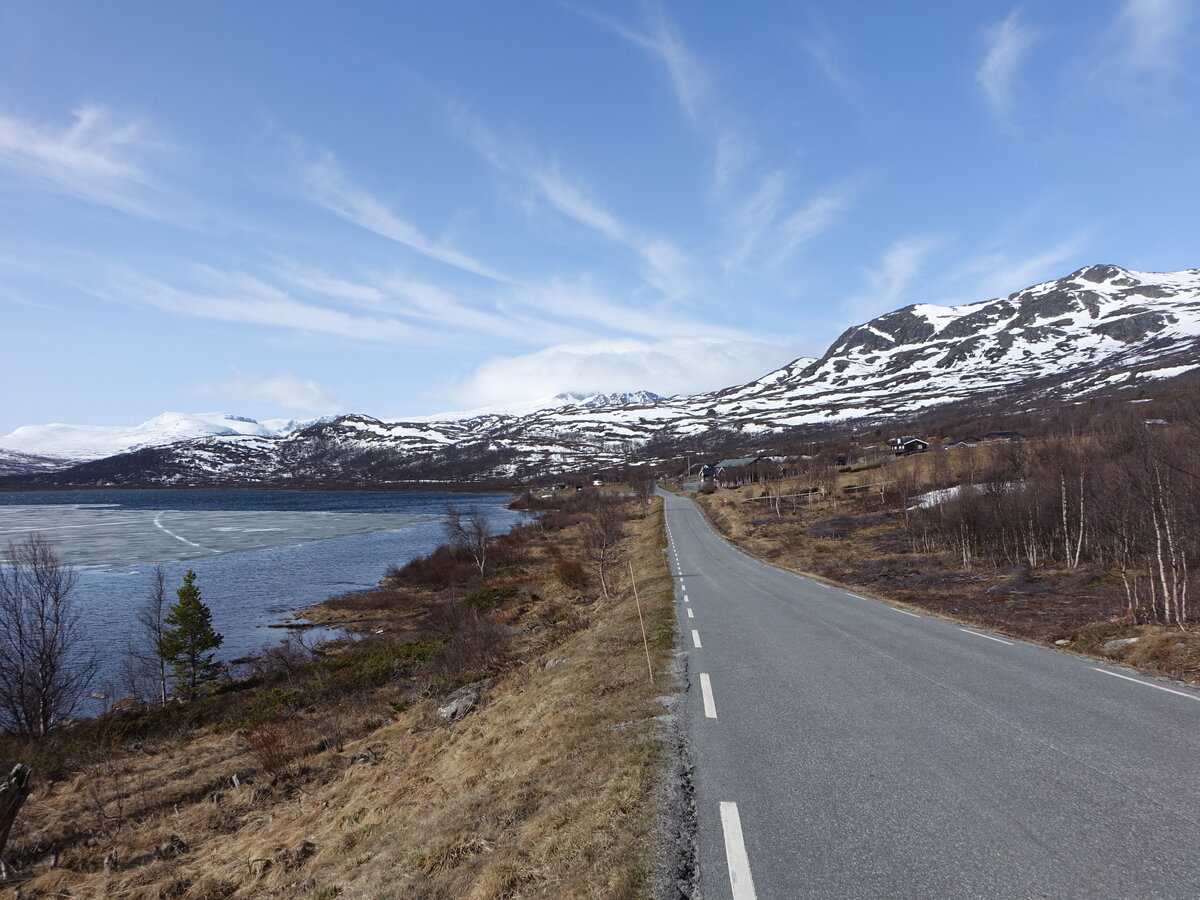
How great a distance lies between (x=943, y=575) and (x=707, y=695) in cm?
2682

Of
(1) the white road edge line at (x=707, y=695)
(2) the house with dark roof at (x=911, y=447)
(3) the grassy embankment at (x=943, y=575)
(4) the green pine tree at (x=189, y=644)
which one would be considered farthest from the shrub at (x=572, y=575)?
(2) the house with dark roof at (x=911, y=447)

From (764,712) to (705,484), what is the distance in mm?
121986

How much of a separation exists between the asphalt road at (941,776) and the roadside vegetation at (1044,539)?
4.02 meters

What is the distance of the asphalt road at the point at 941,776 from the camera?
499cm

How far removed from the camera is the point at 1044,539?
37312 millimetres

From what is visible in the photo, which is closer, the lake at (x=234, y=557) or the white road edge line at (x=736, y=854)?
the white road edge line at (x=736, y=854)

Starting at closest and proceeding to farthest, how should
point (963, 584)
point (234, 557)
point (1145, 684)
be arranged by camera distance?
point (1145, 684) → point (963, 584) → point (234, 557)

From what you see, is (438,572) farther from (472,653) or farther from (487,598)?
(472,653)

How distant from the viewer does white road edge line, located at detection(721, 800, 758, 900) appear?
4.87 meters

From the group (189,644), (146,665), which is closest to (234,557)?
(146,665)

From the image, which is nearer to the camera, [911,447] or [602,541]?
[602,541]

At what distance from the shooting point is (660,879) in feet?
16.9

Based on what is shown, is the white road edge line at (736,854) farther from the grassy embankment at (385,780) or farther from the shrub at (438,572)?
the shrub at (438,572)

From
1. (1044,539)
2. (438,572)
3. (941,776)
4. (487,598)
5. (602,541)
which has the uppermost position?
(941,776)
